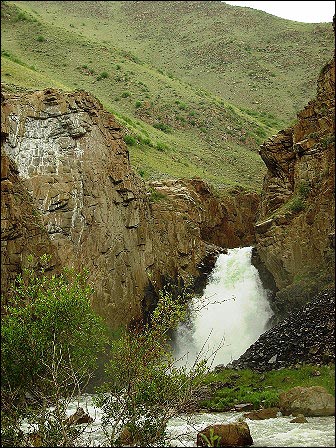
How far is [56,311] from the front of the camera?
576 inches

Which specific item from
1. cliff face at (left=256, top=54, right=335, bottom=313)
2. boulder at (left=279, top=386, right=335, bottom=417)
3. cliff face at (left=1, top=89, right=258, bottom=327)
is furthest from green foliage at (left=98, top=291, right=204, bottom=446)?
cliff face at (left=256, top=54, right=335, bottom=313)

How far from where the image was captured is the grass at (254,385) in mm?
19406

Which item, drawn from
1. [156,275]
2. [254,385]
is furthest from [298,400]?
[156,275]

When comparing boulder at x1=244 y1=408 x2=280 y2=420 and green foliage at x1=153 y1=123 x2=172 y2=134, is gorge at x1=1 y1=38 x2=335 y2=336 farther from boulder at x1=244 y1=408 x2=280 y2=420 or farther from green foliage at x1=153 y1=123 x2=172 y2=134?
green foliage at x1=153 y1=123 x2=172 y2=134

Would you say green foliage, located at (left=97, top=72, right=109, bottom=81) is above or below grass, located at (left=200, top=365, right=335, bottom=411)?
above

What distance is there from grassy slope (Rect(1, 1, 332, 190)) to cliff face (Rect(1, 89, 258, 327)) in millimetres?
→ 10761

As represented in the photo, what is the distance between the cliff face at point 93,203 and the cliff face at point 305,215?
672 cm

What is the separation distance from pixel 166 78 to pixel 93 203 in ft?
199

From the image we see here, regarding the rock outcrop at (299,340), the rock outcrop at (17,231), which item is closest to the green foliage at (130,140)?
the rock outcrop at (17,231)

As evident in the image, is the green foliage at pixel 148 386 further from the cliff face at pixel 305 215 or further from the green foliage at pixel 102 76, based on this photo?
the green foliage at pixel 102 76

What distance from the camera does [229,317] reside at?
34.1 metres

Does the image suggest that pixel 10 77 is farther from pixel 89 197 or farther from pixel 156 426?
pixel 156 426

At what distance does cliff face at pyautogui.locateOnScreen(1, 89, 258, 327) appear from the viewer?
2919 cm

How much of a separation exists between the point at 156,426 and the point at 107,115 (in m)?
25.5
